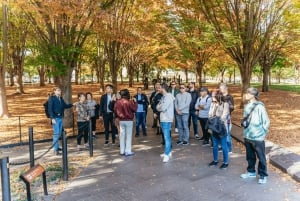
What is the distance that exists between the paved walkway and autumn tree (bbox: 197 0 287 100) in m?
8.12

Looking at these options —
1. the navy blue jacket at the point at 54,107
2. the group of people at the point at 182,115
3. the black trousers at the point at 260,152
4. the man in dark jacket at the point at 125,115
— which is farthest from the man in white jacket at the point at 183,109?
the navy blue jacket at the point at 54,107

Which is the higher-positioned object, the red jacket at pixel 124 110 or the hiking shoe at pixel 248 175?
the red jacket at pixel 124 110

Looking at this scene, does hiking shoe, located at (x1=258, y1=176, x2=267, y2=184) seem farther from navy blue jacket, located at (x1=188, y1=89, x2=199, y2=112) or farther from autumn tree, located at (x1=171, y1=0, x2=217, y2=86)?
autumn tree, located at (x1=171, y1=0, x2=217, y2=86)

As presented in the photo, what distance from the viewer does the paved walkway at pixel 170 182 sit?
5145mm

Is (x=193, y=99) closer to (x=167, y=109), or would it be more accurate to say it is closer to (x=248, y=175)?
(x=167, y=109)

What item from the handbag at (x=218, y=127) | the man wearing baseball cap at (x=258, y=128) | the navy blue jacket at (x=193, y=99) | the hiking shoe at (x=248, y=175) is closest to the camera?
the man wearing baseball cap at (x=258, y=128)

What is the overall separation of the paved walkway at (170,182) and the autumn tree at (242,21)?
8.12m

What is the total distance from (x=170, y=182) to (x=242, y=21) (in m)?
12.4

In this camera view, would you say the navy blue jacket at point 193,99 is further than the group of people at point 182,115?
Yes

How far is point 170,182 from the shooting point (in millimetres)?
5809

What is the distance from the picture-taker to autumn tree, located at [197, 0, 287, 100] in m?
14.2

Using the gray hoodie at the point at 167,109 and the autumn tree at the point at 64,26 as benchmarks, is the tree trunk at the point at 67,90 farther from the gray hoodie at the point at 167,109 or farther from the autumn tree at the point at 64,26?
the gray hoodie at the point at 167,109

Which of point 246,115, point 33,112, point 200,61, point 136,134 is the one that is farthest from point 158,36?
point 246,115

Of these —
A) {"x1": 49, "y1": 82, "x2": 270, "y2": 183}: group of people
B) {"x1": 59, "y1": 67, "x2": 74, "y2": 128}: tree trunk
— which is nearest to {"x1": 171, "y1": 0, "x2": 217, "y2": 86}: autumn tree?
{"x1": 49, "y1": 82, "x2": 270, "y2": 183}: group of people
